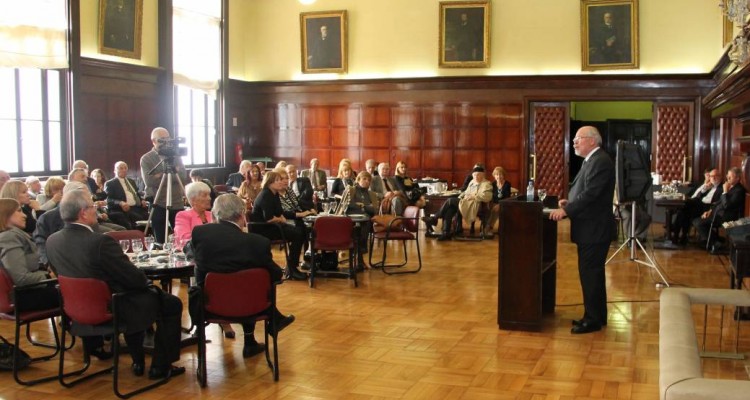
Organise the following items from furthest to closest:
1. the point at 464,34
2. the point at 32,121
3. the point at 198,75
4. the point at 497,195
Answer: the point at 464,34
the point at 198,75
the point at 497,195
the point at 32,121

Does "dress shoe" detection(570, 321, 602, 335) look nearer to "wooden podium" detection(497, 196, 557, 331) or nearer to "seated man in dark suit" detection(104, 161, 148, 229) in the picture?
"wooden podium" detection(497, 196, 557, 331)

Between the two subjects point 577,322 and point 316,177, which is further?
point 316,177

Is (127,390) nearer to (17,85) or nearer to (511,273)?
(511,273)

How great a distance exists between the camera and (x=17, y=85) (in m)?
11.3

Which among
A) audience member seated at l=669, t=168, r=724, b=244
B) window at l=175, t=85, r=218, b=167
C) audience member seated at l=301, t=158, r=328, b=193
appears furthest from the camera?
window at l=175, t=85, r=218, b=167

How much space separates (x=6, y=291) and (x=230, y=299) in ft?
5.05

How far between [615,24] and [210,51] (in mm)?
8305

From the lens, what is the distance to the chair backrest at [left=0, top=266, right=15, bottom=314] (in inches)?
197

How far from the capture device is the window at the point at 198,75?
48.2 ft

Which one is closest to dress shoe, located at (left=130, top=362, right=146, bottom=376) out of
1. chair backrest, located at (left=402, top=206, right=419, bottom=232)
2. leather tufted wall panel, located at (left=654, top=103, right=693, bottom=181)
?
chair backrest, located at (left=402, top=206, right=419, bottom=232)

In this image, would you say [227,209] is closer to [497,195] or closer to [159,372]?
[159,372]

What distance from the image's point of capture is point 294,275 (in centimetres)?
849

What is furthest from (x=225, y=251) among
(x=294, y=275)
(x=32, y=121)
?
(x=32, y=121)

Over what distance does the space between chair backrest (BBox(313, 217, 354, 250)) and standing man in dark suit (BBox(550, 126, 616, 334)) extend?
2617 millimetres
